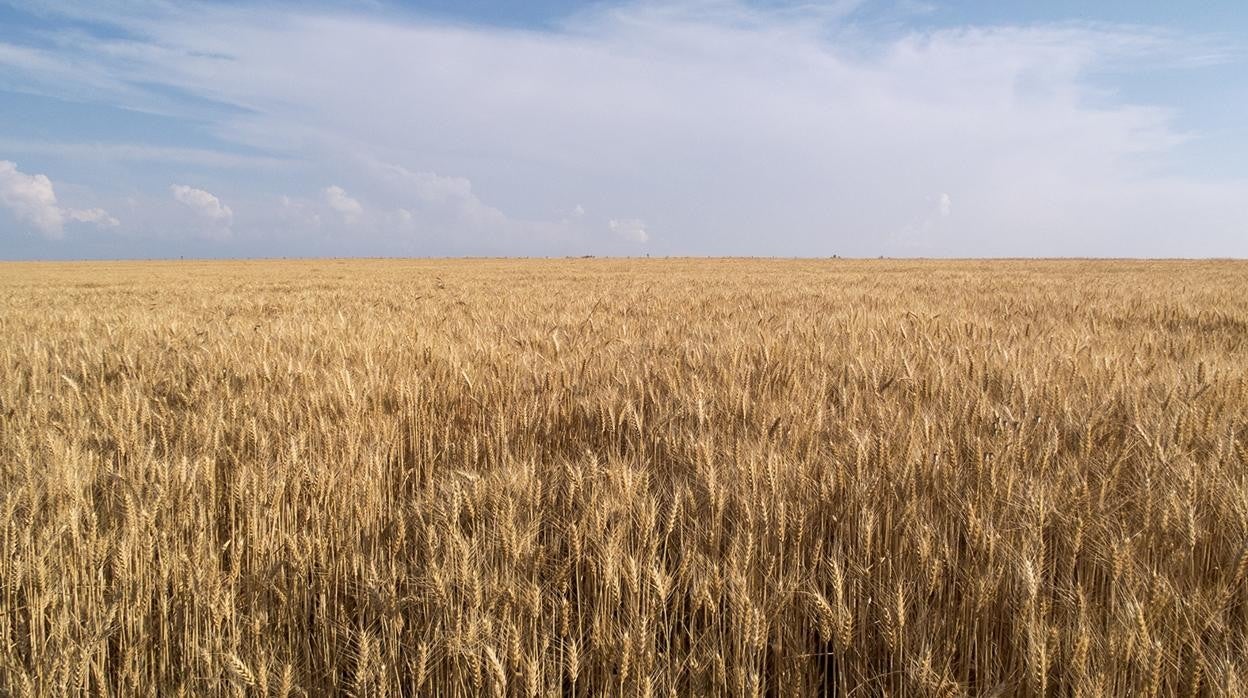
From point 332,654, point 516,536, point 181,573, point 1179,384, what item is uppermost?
point 1179,384

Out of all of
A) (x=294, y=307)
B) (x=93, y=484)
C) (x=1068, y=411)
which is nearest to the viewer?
(x=93, y=484)

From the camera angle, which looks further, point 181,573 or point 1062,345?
point 1062,345

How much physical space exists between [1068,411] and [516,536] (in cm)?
202

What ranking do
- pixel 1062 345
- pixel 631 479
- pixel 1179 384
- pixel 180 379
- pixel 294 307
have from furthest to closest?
pixel 294 307 < pixel 1062 345 < pixel 180 379 < pixel 1179 384 < pixel 631 479

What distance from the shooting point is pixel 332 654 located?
1.26 meters

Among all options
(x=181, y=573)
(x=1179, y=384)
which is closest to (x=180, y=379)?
(x=181, y=573)

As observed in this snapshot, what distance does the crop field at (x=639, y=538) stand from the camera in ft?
3.47

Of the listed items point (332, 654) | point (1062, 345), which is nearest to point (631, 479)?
point (332, 654)

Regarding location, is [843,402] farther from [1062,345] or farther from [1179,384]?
[1062,345]

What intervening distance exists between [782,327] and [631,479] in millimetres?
3589

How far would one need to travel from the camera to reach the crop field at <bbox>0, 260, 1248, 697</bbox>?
1057 mm

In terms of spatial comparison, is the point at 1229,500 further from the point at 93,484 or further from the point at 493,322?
the point at 493,322

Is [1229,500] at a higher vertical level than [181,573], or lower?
higher

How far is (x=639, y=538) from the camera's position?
4.42ft
